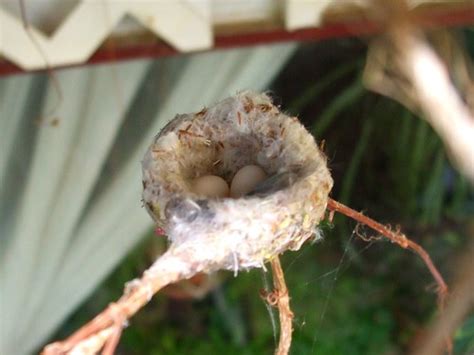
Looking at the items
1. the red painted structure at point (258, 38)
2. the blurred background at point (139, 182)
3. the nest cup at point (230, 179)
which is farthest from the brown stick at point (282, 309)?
the red painted structure at point (258, 38)

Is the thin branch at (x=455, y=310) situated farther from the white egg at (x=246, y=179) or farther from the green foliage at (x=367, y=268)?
the green foliage at (x=367, y=268)

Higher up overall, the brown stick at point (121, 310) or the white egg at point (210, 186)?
the brown stick at point (121, 310)

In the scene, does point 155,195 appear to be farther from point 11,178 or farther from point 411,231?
point 411,231

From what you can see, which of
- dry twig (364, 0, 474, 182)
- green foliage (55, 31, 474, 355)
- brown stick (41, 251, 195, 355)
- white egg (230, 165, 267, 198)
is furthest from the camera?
green foliage (55, 31, 474, 355)

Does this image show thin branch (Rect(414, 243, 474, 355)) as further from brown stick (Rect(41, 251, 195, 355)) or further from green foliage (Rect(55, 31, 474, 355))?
green foliage (Rect(55, 31, 474, 355))

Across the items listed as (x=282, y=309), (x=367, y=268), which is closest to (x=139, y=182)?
(x=367, y=268)

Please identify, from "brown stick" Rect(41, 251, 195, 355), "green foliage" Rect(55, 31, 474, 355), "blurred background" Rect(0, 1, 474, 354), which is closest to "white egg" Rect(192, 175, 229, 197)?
"brown stick" Rect(41, 251, 195, 355)

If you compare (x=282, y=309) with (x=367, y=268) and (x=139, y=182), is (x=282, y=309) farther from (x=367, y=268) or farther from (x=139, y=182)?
(x=367, y=268)
